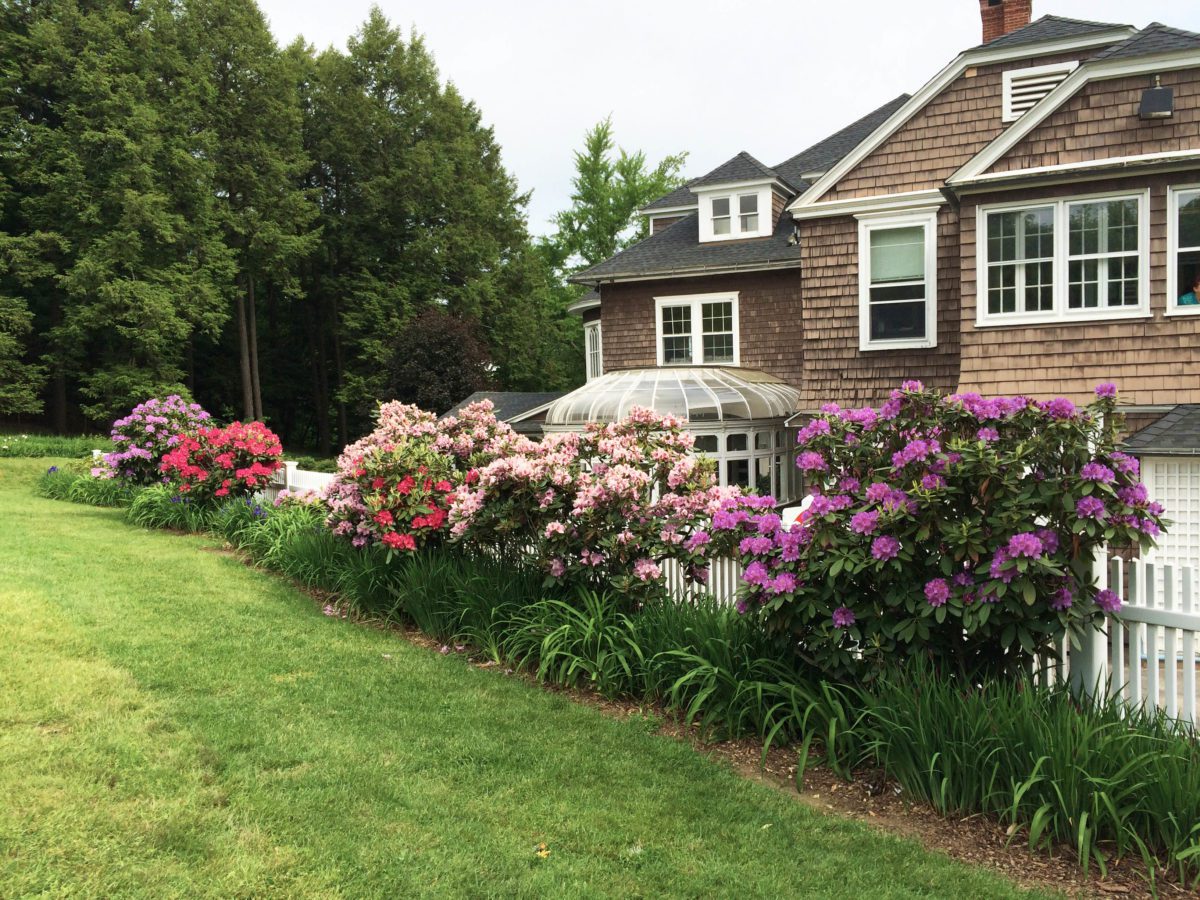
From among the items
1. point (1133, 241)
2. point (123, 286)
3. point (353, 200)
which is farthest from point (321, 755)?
point (353, 200)

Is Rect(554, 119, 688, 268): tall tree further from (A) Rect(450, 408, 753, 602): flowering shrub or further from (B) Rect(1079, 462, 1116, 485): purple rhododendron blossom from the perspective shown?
(B) Rect(1079, 462, 1116, 485): purple rhododendron blossom

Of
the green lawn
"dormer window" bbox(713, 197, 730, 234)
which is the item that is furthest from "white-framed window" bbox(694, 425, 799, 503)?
the green lawn

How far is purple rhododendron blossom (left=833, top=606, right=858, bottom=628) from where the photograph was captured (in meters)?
4.17

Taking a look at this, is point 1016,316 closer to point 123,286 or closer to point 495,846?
point 495,846

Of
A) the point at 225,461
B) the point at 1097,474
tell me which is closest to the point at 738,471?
the point at 225,461

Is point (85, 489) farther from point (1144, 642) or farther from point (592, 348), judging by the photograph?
point (1144, 642)

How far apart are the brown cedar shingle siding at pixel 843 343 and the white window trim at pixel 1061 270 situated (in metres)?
1.64

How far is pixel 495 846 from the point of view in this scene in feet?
11.1

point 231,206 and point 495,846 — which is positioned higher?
point 231,206

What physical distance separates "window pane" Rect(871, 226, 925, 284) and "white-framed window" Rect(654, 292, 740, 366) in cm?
472

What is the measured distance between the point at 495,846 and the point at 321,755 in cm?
127

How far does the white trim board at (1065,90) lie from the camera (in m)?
10.5

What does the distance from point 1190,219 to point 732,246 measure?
9489mm

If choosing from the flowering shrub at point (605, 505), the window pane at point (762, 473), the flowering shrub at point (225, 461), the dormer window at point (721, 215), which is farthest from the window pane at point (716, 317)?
the flowering shrub at point (605, 505)
